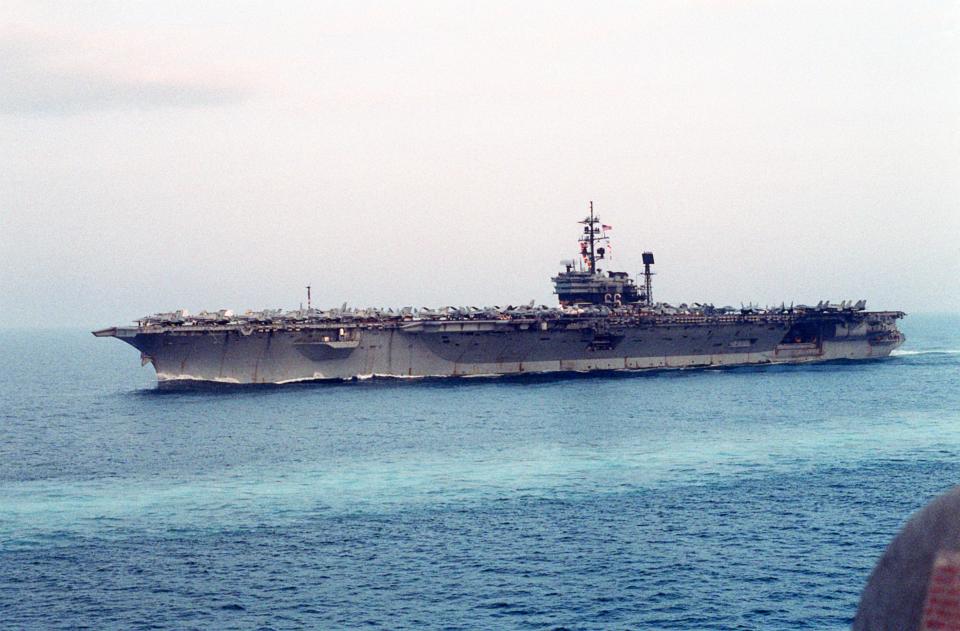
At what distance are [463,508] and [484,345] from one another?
28416mm

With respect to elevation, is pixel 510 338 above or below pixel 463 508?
above

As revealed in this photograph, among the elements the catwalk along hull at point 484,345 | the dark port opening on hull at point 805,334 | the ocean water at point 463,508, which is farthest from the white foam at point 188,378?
the dark port opening on hull at point 805,334

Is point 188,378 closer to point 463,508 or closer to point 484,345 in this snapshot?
point 484,345

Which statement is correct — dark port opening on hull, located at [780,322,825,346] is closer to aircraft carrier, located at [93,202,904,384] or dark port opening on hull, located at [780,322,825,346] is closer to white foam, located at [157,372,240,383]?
aircraft carrier, located at [93,202,904,384]

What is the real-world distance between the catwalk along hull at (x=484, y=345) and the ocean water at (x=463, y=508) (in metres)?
4.22

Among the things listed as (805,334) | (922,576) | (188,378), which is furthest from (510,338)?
(922,576)

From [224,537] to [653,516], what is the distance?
1032 cm

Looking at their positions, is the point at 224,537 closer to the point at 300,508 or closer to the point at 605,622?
the point at 300,508

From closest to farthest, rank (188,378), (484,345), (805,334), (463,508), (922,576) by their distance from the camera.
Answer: (922,576) → (463,508) → (188,378) → (484,345) → (805,334)

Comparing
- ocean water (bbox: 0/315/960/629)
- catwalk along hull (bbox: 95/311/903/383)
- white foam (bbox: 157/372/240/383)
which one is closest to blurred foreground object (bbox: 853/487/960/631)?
ocean water (bbox: 0/315/960/629)

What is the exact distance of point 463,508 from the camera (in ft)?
78.0

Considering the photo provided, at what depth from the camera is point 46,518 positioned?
935 inches

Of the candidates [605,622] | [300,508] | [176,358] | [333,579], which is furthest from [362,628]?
[176,358]

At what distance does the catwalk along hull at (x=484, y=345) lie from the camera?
157 feet
